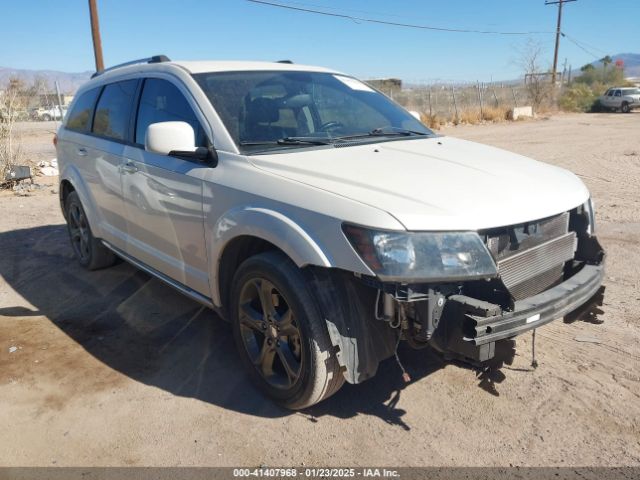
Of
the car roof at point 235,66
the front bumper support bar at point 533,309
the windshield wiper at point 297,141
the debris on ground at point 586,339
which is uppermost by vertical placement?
the car roof at point 235,66

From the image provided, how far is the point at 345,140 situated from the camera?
3584mm

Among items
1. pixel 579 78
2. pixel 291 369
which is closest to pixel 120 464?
pixel 291 369

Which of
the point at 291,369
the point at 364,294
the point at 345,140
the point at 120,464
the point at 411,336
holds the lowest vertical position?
the point at 120,464

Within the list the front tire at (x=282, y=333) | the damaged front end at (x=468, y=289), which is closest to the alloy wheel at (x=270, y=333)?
the front tire at (x=282, y=333)

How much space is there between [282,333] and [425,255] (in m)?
1.01

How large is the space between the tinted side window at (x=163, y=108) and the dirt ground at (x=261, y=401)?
4.97ft

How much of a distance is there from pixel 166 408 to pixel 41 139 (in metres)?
24.4

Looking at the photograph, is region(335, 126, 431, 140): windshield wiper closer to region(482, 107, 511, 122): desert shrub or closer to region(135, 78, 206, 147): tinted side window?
region(135, 78, 206, 147): tinted side window

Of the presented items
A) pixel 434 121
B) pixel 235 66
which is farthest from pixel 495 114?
pixel 235 66

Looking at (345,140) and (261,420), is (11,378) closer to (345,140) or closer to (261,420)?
(261,420)

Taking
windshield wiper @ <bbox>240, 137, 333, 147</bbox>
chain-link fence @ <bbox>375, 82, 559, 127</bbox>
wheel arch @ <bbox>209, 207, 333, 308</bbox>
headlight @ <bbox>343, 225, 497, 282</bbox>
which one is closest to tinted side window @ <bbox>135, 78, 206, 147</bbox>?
windshield wiper @ <bbox>240, 137, 333, 147</bbox>

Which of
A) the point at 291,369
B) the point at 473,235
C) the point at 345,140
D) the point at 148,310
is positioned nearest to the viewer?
the point at 473,235

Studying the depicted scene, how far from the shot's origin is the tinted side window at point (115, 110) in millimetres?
4398

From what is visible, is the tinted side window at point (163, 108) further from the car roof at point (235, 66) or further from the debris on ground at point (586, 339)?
the debris on ground at point (586, 339)
